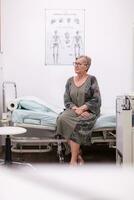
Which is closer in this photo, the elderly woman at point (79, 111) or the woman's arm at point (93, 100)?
the elderly woman at point (79, 111)

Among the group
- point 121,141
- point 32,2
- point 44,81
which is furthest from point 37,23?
point 121,141

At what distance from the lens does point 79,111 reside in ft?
11.2

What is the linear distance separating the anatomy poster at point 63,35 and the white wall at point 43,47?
0.21ft

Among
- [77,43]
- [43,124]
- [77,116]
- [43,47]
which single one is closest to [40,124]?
[43,124]

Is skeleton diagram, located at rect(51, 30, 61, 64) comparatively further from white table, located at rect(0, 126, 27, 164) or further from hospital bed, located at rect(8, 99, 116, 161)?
white table, located at rect(0, 126, 27, 164)

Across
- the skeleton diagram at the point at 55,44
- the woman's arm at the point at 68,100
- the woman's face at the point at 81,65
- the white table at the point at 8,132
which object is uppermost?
the skeleton diagram at the point at 55,44

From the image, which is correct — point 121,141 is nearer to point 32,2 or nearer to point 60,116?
point 60,116

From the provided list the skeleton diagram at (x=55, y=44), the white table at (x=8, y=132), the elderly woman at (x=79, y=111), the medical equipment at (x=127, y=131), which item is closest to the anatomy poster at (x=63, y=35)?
the skeleton diagram at (x=55, y=44)

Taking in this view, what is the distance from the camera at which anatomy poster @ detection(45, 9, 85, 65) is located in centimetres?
426

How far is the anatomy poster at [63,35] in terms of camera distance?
14.0 ft

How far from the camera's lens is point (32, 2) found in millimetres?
4219

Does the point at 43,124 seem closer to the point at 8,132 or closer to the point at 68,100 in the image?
the point at 68,100

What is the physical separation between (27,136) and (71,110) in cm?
62

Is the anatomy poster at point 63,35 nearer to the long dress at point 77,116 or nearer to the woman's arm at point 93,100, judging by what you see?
the long dress at point 77,116
